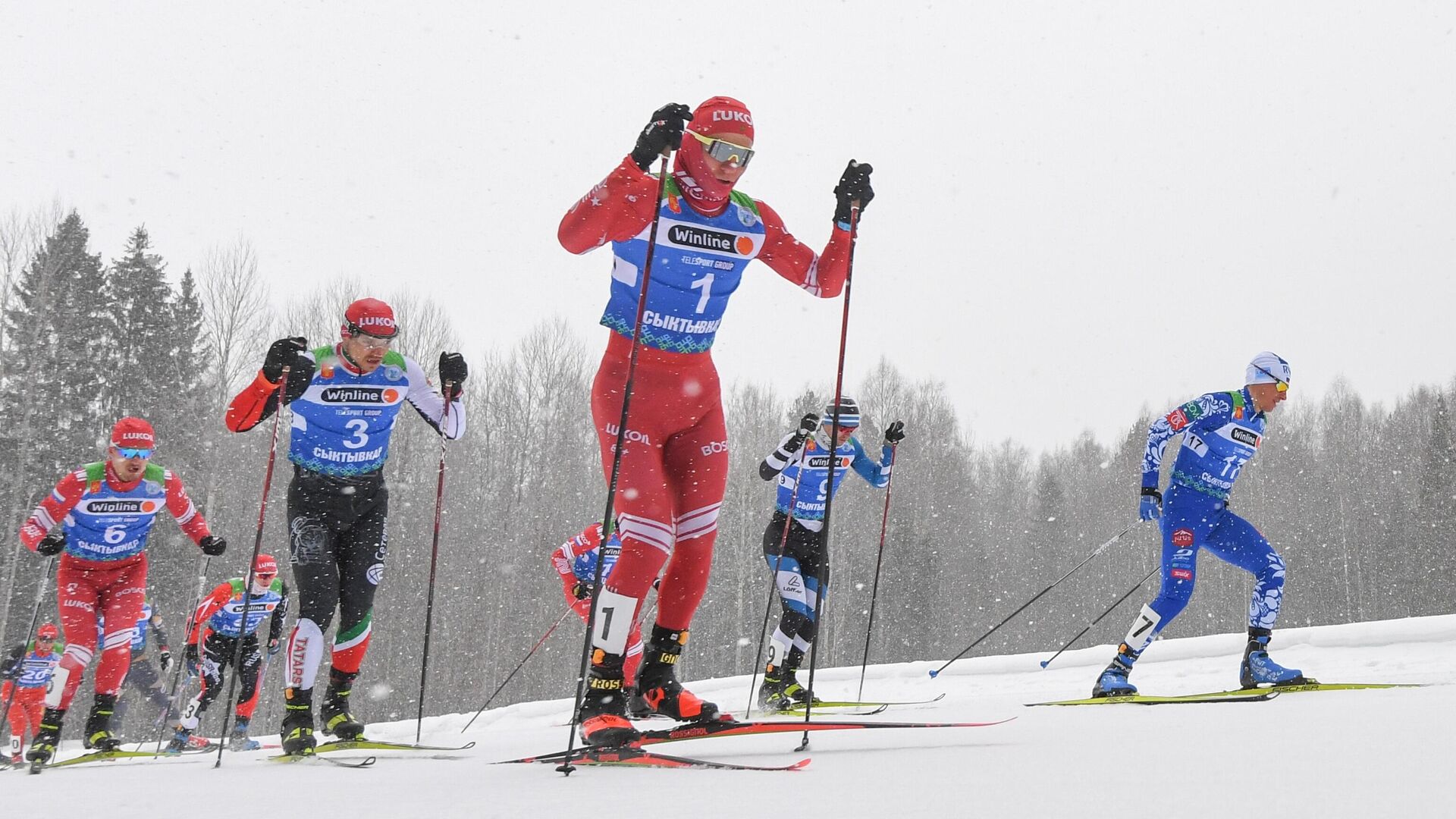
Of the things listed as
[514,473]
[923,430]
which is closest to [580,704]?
[514,473]

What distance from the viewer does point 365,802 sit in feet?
7.77

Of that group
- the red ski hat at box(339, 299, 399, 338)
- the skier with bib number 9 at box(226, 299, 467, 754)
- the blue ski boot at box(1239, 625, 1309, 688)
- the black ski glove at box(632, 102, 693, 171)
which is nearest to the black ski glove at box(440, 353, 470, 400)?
the skier with bib number 9 at box(226, 299, 467, 754)

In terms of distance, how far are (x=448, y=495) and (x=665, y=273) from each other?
30.0 metres

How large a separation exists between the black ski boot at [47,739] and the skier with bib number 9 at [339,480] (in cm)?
183

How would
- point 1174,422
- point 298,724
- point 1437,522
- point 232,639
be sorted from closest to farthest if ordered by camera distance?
point 298,724, point 1174,422, point 232,639, point 1437,522

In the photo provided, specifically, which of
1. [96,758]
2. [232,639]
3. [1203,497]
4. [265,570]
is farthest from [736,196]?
[232,639]

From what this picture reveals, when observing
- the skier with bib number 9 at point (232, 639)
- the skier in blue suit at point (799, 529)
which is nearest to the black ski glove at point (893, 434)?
the skier in blue suit at point (799, 529)

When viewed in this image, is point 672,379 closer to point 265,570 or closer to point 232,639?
point 265,570

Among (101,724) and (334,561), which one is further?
(101,724)

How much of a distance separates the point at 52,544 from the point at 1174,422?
7240 mm

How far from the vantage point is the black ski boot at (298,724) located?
4.10 m

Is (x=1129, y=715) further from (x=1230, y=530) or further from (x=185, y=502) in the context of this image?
(x=185, y=502)

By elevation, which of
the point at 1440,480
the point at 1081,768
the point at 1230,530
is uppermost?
the point at 1440,480

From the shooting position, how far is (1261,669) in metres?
5.70
